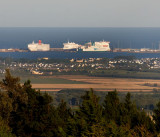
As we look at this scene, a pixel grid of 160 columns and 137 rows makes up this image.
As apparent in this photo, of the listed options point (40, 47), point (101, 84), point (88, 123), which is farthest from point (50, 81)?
point (40, 47)

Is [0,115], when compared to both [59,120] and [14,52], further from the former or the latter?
[14,52]

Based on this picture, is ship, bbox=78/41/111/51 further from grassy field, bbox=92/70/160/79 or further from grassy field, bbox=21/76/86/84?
grassy field, bbox=21/76/86/84

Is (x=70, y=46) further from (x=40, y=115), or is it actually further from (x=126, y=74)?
(x=40, y=115)

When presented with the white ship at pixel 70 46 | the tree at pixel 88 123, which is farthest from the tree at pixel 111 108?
the white ship at pixel 70 46

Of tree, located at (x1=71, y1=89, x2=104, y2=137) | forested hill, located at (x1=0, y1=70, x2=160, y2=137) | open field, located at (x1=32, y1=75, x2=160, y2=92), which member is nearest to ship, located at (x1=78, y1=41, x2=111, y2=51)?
open field, located at (x1=32, y1=75, x2=160, y2=92)

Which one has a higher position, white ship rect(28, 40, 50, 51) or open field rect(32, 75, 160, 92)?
white ship rect(28, 40, 50, 51)

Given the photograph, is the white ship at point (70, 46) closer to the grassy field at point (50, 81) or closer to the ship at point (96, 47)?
the ship at point (96, 47)

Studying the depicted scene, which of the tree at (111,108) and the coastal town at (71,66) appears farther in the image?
the coastal town at (71,66)

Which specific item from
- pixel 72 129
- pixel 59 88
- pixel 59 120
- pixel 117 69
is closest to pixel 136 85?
pixel 59 88
